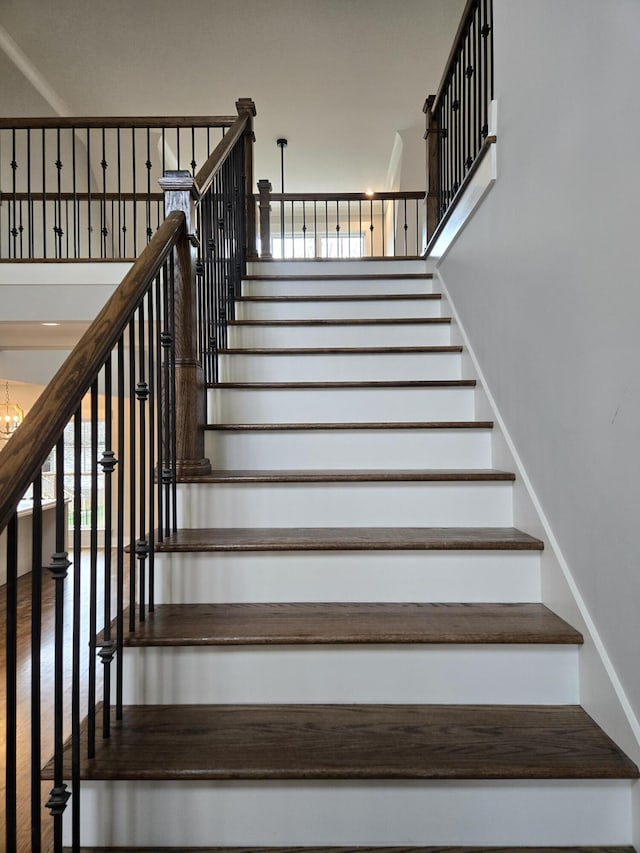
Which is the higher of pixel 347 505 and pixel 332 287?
pixel 332 287

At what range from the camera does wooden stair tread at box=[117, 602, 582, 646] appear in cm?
134

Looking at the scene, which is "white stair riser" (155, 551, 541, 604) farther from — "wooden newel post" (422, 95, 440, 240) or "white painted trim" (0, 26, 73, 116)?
"white painted trim" (0, 26, 73, 116)

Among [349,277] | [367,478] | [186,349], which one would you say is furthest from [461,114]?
[367,478]

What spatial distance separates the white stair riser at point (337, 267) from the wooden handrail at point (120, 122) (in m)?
0.82

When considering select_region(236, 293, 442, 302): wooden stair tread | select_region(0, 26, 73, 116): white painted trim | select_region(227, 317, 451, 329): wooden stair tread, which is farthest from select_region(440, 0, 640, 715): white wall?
select_region(0, 26, 73, 116): white painted trim

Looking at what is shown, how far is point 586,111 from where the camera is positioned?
4.24ft

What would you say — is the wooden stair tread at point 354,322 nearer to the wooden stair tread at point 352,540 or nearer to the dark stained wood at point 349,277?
the dark stained wood at point 349,277

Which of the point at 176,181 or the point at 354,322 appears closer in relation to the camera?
the point at 176,181

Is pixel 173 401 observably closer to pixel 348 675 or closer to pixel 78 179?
pixel 348 675

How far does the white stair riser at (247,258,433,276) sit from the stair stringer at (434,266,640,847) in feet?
5.08

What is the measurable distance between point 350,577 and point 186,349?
3.00ft

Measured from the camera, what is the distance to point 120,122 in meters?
3.52

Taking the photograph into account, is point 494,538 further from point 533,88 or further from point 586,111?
point 533,88

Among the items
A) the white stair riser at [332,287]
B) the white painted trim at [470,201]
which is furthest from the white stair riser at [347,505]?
the white stair riser at [332,287]
